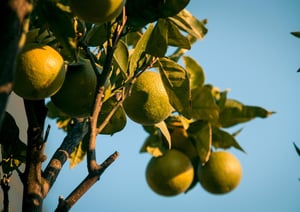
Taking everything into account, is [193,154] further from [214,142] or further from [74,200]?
[74,200]

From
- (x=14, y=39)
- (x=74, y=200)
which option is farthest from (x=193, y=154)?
(x=14, y=39)

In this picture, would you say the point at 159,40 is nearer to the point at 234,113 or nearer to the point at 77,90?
the point at 77,90

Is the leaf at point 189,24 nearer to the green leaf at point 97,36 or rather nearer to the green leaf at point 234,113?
the green leaf at point 97,36

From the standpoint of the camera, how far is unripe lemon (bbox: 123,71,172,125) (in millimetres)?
1237

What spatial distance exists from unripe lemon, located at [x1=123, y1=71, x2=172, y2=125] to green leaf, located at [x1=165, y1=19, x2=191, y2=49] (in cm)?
13

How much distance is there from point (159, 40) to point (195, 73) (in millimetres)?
1055

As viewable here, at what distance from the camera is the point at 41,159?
972 millimetres

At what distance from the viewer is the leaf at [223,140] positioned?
1.94 m

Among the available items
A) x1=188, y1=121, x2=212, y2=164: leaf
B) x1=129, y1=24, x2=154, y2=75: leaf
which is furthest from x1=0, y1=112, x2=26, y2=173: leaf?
x1=188, y1=121, x2=212, y2=164: leaf

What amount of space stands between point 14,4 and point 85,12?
359mm

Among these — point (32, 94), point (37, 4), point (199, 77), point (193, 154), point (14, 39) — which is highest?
point (14, 39)

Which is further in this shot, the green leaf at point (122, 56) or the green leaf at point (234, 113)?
the green leaf at point (234, 113)

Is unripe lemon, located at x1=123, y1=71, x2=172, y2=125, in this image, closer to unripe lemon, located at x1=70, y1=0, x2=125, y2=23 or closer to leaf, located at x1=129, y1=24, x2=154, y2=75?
leaf, located at x1=129, y1=24, x2=154, y2=75

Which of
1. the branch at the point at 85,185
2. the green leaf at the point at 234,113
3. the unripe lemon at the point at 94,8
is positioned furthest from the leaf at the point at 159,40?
the green leaf at the point at 234,113
